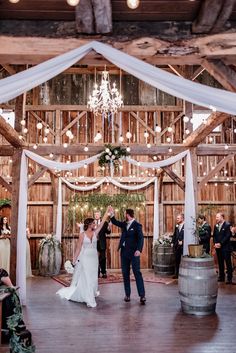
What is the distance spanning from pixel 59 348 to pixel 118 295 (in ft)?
10.3

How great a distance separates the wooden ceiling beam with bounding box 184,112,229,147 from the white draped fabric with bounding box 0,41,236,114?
105 inches

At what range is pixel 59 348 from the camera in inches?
173

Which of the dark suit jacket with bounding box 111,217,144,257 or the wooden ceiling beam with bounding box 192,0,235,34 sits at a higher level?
the wooden ceiling beam with bounding box 192,0,235,34

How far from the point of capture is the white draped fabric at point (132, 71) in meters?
3.50

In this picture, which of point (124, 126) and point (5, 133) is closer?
point (5, 133)

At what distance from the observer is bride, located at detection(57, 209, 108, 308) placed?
6.66 metres

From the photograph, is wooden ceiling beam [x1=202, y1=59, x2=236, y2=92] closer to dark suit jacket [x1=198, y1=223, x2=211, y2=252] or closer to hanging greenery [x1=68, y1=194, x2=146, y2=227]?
dark suit jacket [x1=198, y1=223, x2=211, y2=252]

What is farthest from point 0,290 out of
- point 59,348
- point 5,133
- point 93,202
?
point 93,202

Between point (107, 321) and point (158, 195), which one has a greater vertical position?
point (158, 195)

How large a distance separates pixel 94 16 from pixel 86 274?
14.6 ft

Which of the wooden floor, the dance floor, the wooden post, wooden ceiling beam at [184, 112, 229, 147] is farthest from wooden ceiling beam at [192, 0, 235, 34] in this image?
the dance floor

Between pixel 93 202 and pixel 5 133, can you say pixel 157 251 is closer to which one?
pixel 93 202

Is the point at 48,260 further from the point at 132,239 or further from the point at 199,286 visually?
the point at 199,286

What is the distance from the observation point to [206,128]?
6785 mm
